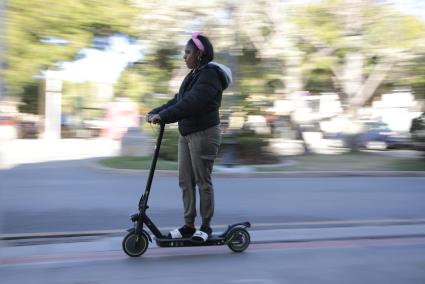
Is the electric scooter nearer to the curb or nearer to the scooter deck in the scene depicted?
the scooter deck

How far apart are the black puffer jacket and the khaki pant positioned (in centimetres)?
8

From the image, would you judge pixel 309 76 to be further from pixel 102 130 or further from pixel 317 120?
pixel 102 130

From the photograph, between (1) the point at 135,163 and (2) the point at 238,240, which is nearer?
(2) the point at 238,240

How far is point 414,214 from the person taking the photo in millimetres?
7488

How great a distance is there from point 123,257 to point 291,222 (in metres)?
2.61

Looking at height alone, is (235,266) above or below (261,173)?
below

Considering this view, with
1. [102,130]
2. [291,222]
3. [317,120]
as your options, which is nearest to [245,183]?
[291,222]

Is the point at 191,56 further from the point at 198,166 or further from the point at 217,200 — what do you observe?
the point at 217,200

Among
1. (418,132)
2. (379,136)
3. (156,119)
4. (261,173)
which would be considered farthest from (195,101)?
(379,136)

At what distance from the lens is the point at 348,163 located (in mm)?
14484

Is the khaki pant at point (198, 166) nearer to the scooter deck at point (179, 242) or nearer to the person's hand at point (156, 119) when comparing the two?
the scooter deck at point (179, 242)

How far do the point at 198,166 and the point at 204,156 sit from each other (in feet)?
0.33

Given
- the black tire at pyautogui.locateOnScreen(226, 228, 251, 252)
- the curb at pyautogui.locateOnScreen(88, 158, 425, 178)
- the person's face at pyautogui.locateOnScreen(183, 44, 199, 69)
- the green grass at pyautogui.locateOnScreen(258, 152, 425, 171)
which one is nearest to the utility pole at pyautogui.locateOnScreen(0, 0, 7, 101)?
the person's face at pyautogui.locateOnScreen(183, 44, 199, 69)

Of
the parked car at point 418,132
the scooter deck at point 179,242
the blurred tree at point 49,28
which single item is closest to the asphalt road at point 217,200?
the scooter deck at point 179,242
